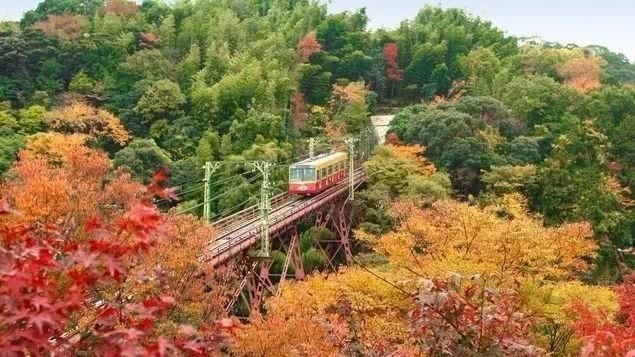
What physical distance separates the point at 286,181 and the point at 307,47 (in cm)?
1536

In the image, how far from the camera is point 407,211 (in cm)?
2027

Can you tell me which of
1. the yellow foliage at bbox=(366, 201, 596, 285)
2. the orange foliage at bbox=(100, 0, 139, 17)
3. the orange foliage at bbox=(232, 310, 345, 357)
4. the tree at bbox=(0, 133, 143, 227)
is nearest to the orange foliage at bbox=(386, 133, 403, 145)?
the tree at bbox=(0, 133, 143, 227)

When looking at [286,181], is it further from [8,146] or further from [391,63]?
[391,63]

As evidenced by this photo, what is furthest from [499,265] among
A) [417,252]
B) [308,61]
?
[308,61]

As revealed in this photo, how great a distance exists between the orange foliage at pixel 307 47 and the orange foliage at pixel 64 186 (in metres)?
19.0

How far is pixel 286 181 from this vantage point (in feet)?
94.8

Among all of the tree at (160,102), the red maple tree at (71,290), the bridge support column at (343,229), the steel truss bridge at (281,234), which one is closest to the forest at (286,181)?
the red maple tree at (71,290)

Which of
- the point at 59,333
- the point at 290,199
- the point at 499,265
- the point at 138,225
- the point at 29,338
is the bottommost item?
the point at 290,199

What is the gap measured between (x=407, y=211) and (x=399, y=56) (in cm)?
3055

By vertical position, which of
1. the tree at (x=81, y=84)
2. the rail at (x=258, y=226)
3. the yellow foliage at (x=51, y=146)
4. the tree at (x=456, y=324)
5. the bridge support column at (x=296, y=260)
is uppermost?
the tree at (x=456, y=324)

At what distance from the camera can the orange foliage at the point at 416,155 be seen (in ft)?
90.7

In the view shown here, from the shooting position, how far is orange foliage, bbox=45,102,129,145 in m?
28.9

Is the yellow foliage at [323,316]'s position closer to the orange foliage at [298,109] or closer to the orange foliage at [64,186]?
the orange foliage at [64,186]

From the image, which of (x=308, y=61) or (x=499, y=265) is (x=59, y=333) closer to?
(x=499, y=265)
